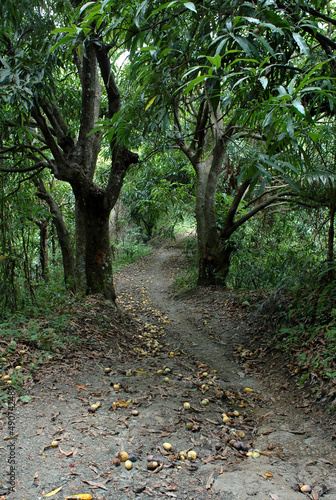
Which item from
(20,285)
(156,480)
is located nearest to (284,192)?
(20,285)

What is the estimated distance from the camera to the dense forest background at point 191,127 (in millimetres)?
2139

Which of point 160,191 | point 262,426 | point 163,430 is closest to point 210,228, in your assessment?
point 160,191

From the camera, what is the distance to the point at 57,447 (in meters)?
2.11

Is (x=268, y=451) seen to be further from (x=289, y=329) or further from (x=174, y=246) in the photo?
(x=174, y=246)

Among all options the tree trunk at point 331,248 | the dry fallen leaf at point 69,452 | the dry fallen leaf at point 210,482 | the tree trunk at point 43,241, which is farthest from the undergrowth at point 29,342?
the tree trunk at point 43,241

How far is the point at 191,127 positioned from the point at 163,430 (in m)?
7.84

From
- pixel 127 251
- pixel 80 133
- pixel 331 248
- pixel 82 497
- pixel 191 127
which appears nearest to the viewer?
pixel 82 497

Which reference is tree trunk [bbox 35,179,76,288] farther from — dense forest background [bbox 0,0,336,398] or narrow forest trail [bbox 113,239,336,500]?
narrow forest trail [bbox 113,239,336,500]

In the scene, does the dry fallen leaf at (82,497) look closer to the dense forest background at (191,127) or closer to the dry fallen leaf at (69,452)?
the dry fallen leaf at (69,452)

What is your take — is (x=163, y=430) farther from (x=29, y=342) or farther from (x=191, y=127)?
(x=191, y=127)

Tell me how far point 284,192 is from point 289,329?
2669mm

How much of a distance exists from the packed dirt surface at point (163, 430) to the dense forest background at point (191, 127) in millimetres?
553

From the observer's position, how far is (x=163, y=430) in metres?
2.51

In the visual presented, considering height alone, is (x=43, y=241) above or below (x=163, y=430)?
above
